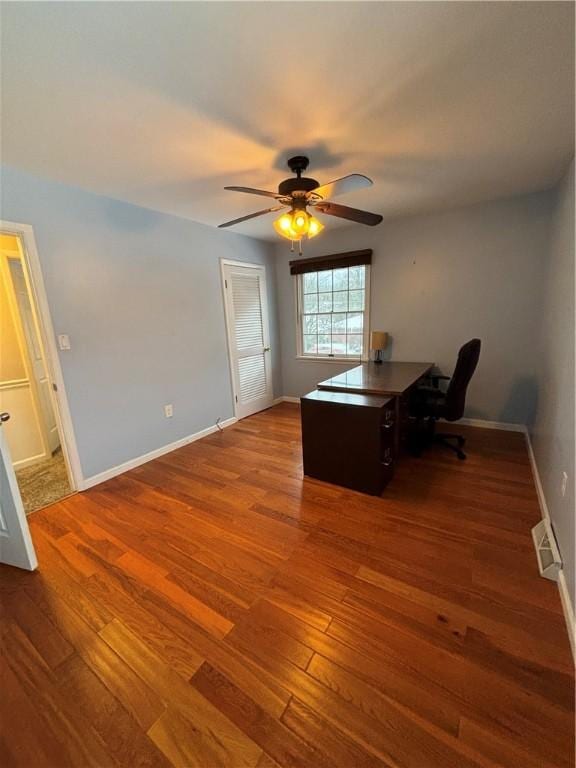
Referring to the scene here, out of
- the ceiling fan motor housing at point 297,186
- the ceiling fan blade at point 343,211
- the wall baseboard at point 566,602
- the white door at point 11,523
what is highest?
the ceiling fan motor housing at point 297,186

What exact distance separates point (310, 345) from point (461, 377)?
2331 millimetres

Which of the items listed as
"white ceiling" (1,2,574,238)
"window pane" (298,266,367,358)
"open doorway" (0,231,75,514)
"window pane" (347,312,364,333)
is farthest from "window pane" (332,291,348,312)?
"open doorway" (0,231,75,514)

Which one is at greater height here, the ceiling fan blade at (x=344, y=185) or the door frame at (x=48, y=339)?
the ceiling fan blade at (x=344, y=185)

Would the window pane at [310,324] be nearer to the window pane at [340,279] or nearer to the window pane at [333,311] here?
the window pane at [333,311]

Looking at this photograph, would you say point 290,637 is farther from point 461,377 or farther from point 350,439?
point 461,377

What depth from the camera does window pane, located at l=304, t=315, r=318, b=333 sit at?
176 inches

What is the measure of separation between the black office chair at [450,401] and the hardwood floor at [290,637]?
0.69 meters

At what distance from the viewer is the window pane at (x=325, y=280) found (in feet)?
13.8

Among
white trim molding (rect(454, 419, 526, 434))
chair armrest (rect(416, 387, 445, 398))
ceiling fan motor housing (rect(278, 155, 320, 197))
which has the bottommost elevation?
white trim molding (rect(454, 419, 526, 434))

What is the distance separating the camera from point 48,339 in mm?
2307

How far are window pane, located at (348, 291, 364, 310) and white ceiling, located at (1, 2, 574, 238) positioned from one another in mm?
1681

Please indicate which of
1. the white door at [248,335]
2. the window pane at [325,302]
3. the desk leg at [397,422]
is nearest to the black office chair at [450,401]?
the desk leg at [397,422]

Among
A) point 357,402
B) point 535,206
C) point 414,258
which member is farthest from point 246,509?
point 535,206

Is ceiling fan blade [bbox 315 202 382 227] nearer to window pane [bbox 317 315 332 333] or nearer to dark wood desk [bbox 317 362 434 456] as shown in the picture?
dark wood desk [bbox 317 362 434 456]
